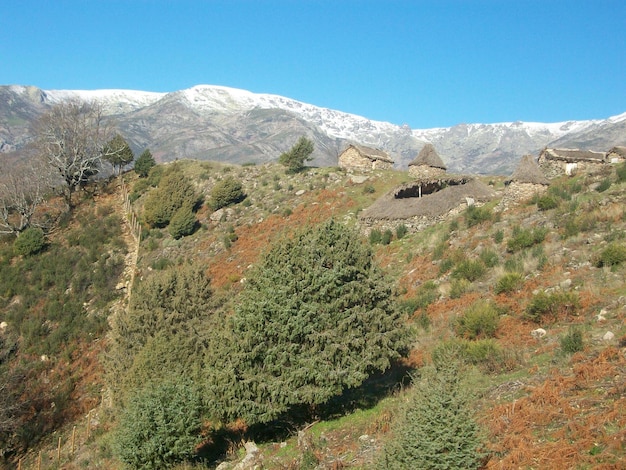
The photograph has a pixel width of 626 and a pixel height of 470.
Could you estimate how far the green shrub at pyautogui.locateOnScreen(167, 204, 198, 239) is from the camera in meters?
37.9

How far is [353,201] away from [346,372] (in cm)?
2608

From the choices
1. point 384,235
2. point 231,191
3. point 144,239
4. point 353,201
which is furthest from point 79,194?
point 384,235

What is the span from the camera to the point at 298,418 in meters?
12.5

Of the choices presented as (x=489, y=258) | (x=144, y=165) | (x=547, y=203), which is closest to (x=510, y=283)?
(x=489, y=258)

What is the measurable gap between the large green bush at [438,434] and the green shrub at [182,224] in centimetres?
3299

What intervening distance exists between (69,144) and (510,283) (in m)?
44.0

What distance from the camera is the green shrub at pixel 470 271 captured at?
19.1 m

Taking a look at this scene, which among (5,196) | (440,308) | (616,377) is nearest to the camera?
(616,377)

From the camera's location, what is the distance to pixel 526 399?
9.66m

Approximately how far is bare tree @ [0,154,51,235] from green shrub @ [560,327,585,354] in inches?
1642

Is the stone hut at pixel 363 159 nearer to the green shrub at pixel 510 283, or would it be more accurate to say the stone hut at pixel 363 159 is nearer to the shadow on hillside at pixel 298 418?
the green shrub at pixel 510 283

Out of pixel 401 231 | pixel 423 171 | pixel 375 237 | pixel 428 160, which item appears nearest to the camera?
pixel 401 231

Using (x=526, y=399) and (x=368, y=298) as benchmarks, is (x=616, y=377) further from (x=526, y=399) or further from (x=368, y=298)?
(x=368, y=298)

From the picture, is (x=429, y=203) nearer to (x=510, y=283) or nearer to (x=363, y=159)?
(x=510, y=283)
